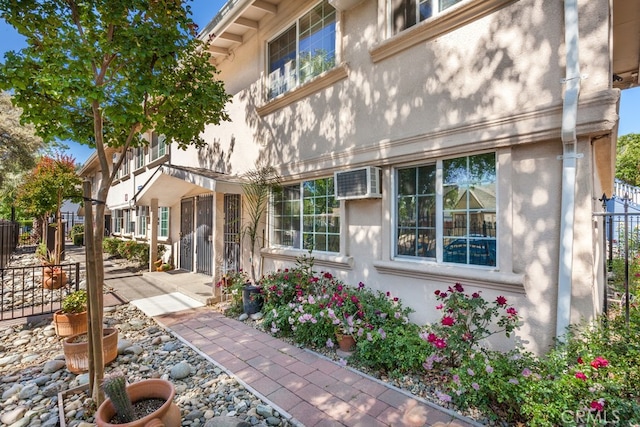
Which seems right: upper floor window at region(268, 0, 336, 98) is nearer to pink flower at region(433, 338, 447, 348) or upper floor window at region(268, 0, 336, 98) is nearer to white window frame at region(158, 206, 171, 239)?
pink flower at region(433, 338, 447, 348)

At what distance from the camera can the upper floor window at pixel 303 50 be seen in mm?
6583

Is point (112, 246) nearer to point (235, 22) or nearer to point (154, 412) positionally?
point (235, 22)

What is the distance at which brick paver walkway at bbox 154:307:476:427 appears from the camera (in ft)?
10.8

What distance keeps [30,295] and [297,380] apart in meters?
9.49

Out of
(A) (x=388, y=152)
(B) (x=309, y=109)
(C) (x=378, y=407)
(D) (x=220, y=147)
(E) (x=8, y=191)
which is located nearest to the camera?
(C) (x=378, y=407)

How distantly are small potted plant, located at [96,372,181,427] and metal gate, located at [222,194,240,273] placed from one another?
5.71m

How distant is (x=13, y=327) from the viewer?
6.16m

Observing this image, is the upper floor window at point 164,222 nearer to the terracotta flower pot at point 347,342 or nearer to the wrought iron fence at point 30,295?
the wrought iron fence at point 30,295

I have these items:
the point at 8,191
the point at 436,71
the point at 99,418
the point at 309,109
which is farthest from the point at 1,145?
the point at 436,71

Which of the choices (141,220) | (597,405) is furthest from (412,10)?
(141,220)

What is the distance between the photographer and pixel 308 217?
7047mm

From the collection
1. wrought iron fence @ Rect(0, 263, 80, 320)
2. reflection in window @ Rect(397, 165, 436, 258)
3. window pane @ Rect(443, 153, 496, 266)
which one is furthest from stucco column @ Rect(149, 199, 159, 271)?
window pane @ Rect(443, 153, 496, 266)

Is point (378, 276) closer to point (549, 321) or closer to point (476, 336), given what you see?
point (476, 336)

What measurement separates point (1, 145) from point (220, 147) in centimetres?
1635
